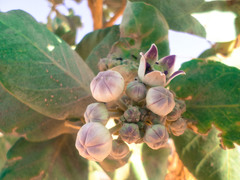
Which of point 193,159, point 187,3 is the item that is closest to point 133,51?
point 187,3

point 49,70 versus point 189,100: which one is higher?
point 49,70

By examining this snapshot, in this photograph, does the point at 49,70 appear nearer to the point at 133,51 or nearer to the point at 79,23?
the point at 133,51

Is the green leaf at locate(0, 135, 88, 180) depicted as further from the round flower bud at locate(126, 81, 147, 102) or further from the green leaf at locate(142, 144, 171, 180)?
the round flower bud at locate(126, 81, 147, 102)

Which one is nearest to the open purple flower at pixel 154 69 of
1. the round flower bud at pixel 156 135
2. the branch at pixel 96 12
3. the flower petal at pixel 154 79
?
the flower petal at pixel 154 79

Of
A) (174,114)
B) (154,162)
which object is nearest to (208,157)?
(154,162)

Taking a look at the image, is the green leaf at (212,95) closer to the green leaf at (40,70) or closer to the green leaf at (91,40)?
the green leaf at (40,70)

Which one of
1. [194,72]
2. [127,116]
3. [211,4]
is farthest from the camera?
[211,4]
